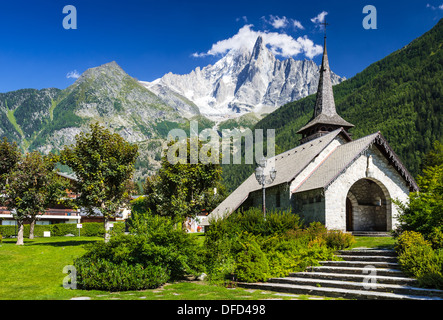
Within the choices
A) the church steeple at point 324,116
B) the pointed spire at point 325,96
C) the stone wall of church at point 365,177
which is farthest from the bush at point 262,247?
the pointed spire at point 325,96

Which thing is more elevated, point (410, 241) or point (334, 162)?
point (334, 162)

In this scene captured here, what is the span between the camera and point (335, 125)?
40375 mm

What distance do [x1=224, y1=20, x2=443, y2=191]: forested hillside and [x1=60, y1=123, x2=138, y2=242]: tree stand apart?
86.2 metres

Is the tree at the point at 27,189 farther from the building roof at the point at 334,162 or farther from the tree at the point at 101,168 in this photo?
the building roof at the point at 334,162

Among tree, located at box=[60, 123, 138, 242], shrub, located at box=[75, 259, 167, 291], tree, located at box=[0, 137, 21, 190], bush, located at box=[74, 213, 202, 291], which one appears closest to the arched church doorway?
bush, located at box=[74, 213, 202, 291]

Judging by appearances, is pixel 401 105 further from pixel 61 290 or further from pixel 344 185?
pixel 61 290

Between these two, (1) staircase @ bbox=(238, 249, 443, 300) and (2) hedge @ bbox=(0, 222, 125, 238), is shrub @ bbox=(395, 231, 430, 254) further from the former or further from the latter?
(2) hedge @ bbox=(0, 222, 125, 238)

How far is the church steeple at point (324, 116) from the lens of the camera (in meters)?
40.4

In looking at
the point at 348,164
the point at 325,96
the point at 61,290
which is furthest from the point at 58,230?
the point at 61,290

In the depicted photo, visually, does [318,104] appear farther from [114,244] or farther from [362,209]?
[114,244]

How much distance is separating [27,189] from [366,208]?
29157mm

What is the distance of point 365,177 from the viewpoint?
1029 inches

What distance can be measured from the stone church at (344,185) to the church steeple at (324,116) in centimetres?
776
